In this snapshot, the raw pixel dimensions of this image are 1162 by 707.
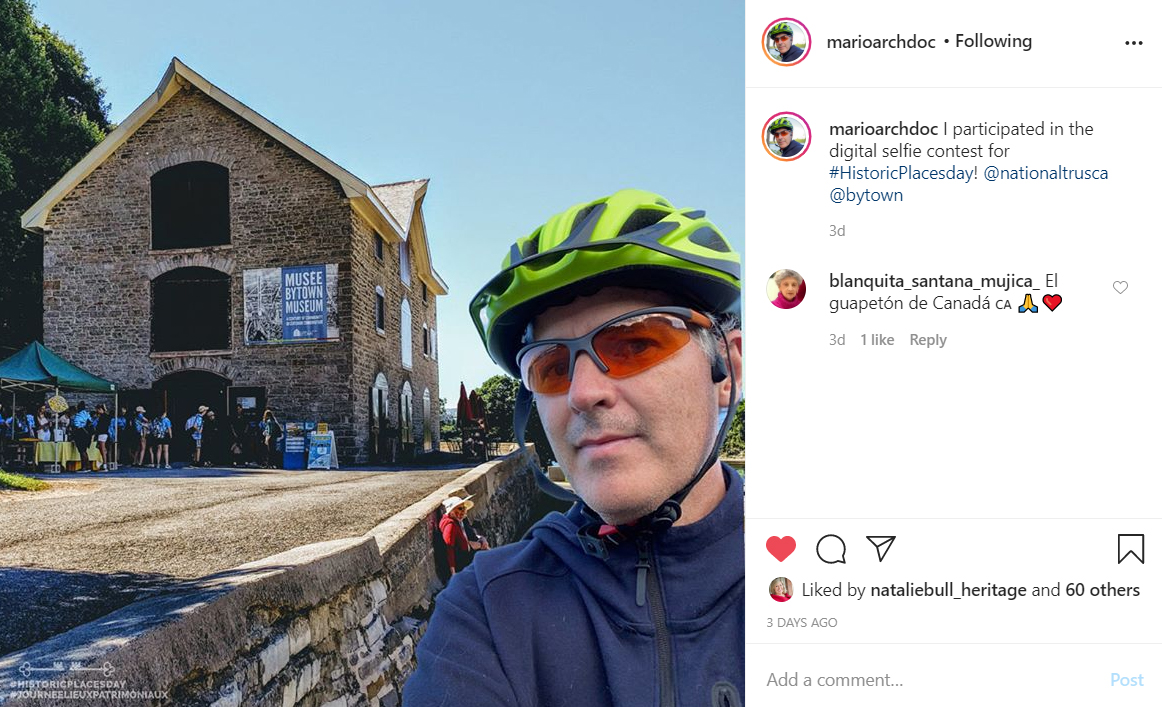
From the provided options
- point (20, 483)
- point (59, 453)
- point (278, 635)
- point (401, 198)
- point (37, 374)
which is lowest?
point (278, 635)

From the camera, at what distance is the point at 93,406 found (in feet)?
27.6

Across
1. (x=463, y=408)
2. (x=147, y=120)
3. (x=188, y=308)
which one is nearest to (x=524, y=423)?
(x=463, y=408)

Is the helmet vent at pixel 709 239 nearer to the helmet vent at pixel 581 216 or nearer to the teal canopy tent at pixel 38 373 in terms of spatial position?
the helmet vent at pixel 581 216

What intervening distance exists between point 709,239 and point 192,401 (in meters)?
8.60
